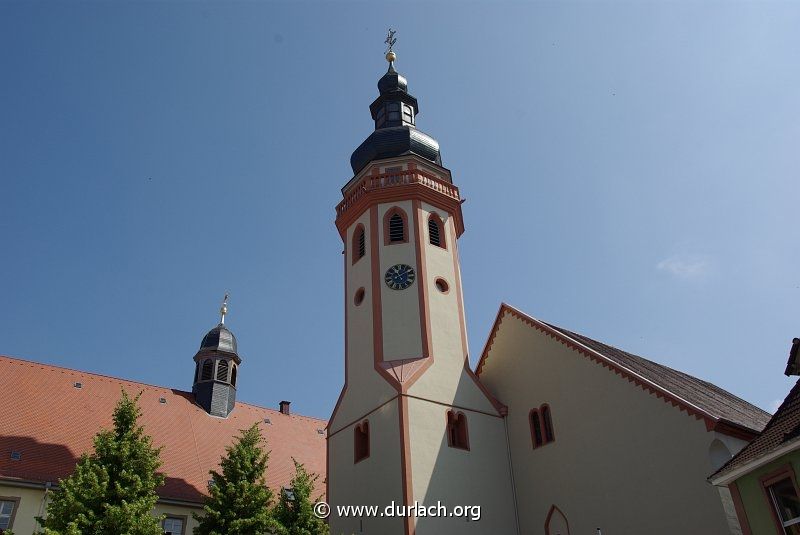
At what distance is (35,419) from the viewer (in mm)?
22141

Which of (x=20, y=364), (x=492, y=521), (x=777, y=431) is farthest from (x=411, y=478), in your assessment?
(x=20, y=364)

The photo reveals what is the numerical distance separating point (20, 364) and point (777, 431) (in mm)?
23585

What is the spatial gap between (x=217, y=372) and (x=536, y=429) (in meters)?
16.9

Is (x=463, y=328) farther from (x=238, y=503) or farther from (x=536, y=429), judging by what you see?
(x=238, y=503)

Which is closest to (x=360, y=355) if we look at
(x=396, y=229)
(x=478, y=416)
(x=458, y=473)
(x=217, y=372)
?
(x=478, y=416)

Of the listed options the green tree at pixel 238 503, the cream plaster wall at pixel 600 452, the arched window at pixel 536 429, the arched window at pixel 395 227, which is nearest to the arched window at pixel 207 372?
the arched window at pixel 395 227

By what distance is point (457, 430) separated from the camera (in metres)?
17.7

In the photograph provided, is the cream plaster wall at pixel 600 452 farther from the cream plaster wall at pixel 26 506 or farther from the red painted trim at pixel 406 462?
the cream plaster wall at pixel 26 506

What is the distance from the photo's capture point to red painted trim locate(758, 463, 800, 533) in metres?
10.9

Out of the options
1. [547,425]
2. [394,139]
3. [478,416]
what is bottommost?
[547,425]

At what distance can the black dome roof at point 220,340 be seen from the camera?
102 feet

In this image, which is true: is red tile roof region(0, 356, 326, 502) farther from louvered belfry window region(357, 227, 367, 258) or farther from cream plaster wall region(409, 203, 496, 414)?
cream plaster wall region(409, 203, 496, 414)

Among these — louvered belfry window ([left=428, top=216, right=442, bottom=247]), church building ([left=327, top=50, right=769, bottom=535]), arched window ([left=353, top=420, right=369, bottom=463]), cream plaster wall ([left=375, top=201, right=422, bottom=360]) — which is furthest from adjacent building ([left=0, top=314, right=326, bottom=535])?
louvered belfry window ([left=428, top=216, right=442, bottom=247])

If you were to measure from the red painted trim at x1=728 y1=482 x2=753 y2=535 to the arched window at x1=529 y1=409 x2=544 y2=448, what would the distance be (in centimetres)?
539
